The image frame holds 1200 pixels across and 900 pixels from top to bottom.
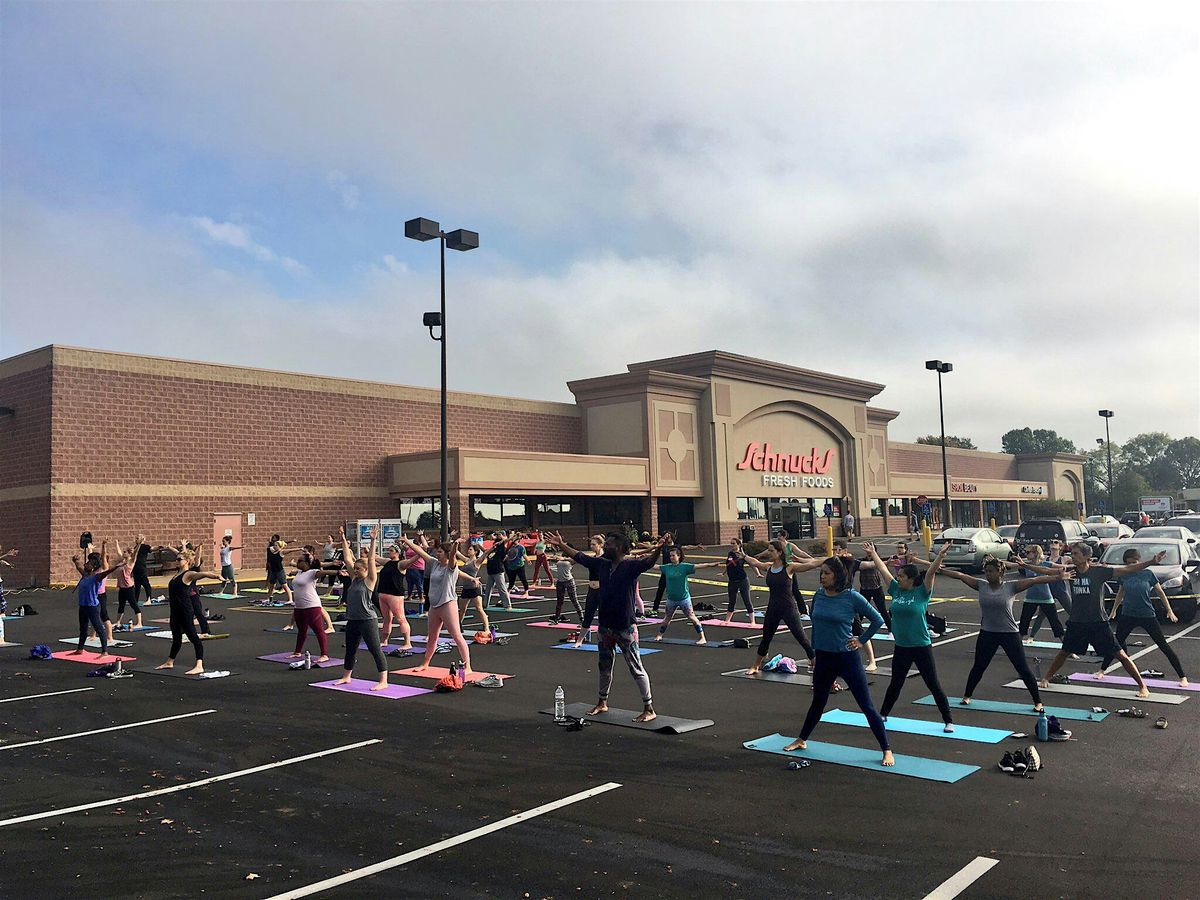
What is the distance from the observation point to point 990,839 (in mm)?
5996

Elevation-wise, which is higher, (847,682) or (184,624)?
(184,624)

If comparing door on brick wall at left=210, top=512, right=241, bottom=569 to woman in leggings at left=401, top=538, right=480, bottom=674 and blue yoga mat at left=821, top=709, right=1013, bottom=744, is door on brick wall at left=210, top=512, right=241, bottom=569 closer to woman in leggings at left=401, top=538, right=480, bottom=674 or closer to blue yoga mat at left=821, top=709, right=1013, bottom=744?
woman in leggings at left=401, top=538, right=480, bottom=674

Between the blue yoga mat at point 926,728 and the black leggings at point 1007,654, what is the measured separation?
82 cm

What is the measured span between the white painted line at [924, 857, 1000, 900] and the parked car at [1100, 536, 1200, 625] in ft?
38.6

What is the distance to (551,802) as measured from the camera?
696 centimetres

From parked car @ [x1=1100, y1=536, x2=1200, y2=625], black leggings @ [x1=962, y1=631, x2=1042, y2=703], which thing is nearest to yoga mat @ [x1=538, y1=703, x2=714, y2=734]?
black leggings @ [x1=962, y1=631, x2=1042, y2=703]

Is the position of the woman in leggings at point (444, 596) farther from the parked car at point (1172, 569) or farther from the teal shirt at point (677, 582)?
the parked car at point (1172, 569)

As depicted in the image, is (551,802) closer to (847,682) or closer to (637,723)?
(637,723)

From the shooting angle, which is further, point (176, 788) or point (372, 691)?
point (372, 691)

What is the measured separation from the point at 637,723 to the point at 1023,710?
4402mm

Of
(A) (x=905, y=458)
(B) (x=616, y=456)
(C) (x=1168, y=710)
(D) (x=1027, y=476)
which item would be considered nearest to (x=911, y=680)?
(C) (x=1168, y=710)

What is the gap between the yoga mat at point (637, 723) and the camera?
9.25 m

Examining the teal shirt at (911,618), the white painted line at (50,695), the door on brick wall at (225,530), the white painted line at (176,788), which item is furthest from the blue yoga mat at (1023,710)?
the door on brick wall at (225,530)

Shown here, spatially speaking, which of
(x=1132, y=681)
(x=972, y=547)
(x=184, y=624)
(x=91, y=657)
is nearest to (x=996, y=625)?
(x=1132, y=681)
